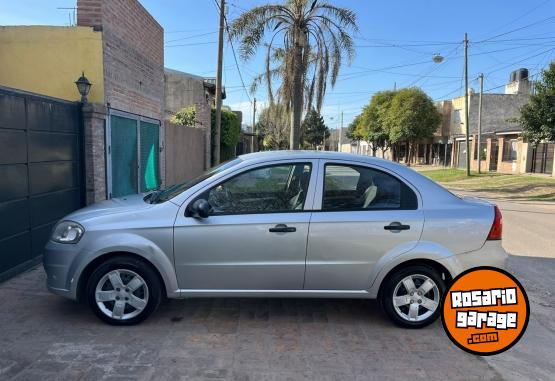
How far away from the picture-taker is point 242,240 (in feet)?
12.8

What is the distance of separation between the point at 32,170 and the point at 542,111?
17060 mm

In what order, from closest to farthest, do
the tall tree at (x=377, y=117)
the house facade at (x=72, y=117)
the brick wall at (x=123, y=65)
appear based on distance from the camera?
the house facade at (x=72, y=117) < the brick wall at (x=123, y=65) < the tall tree at (x=377, y=117)

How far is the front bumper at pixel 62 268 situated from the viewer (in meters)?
3.91

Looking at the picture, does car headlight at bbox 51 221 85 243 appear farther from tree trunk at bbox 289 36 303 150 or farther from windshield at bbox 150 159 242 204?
tree trunk at bbox 289 36 303 150

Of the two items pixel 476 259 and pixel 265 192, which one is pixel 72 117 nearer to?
pixel 265 192

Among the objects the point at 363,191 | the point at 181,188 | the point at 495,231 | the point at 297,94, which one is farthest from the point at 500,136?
the point at 181,188

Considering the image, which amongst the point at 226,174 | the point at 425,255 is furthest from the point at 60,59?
the point at 425,255

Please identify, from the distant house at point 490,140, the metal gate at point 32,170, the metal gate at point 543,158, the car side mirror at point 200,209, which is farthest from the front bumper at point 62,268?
the distant house at point 490,140

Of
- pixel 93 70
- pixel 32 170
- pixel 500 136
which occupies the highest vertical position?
pixel 500 136

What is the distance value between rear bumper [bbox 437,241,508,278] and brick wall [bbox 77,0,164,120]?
6653 mm

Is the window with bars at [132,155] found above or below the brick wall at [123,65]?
below

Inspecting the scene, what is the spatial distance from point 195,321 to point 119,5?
6.86 meters

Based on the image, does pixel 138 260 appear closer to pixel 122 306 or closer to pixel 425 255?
pixel 122 306

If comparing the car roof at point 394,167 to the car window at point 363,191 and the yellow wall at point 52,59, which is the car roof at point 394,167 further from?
the yellow wall at point 52,59
